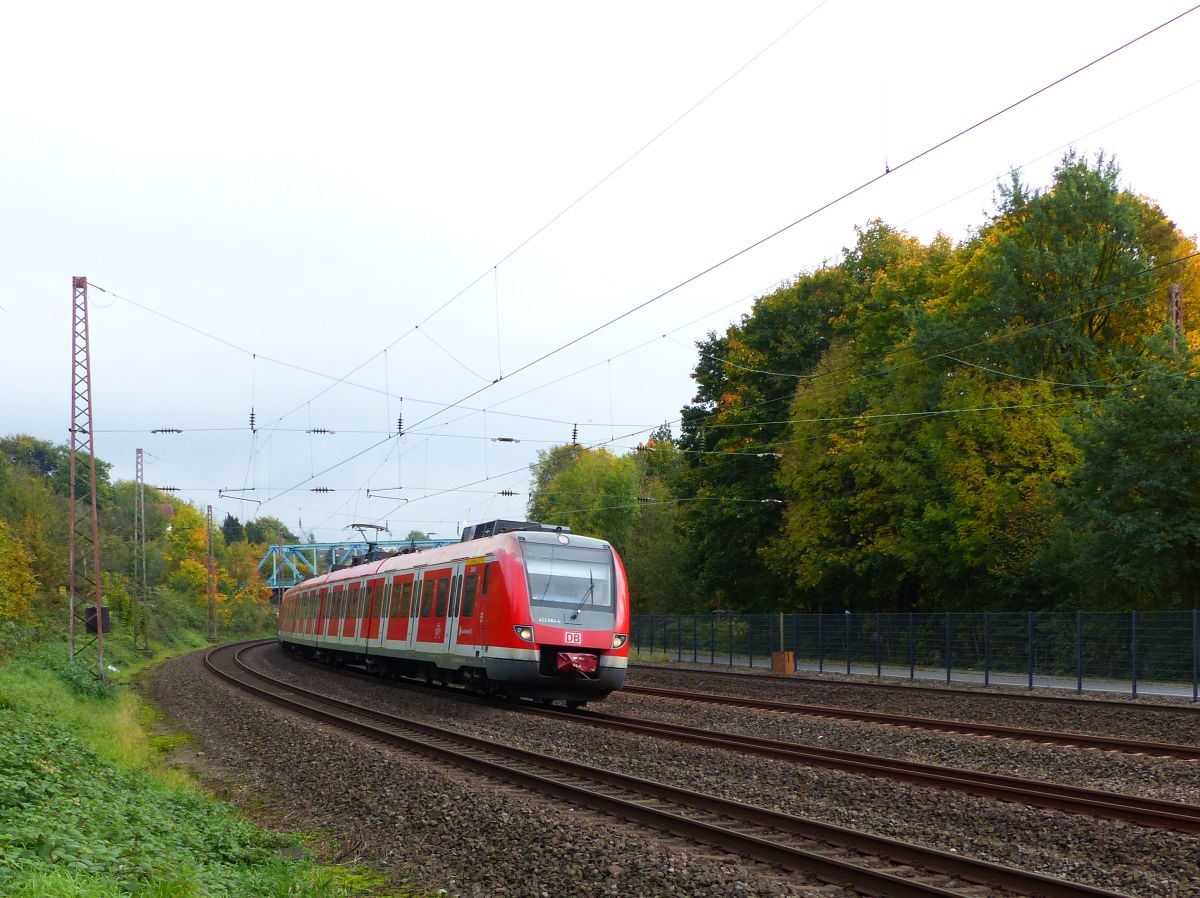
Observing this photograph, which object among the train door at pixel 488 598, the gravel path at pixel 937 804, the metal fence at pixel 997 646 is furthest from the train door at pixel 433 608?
the metal fence at pixel 997 646

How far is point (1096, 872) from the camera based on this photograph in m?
8.50

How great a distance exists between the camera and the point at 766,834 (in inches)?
394

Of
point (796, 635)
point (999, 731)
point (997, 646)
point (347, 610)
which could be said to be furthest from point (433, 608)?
point (796, 635)

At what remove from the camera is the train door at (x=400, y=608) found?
28.5 metres

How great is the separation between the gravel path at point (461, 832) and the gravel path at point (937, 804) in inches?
78.3

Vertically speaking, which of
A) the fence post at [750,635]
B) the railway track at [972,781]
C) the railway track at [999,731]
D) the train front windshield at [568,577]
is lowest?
the fence post at [750,635]

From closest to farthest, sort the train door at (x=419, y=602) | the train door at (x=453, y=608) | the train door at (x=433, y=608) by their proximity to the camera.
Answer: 1. the train door at (x=453, y=608)
2. the train door at (x=433, y=608)
3. the train door at (x=419, y=602)

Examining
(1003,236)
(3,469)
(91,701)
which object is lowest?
(91,701)

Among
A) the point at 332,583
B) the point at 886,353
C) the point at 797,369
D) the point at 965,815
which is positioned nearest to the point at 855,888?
the point at 965,815

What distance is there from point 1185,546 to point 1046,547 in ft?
18.2

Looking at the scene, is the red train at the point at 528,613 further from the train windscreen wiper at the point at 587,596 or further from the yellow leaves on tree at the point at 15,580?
the yellow leaves on tree at the point at 15,580

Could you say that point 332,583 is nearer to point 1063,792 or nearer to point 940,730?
point 940,730

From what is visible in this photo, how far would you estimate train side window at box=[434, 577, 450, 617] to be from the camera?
2494 centimetres

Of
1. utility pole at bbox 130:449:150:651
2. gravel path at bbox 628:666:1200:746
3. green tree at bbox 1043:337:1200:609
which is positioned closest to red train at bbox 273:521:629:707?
gravel path at bbox 628:666:1200:746
